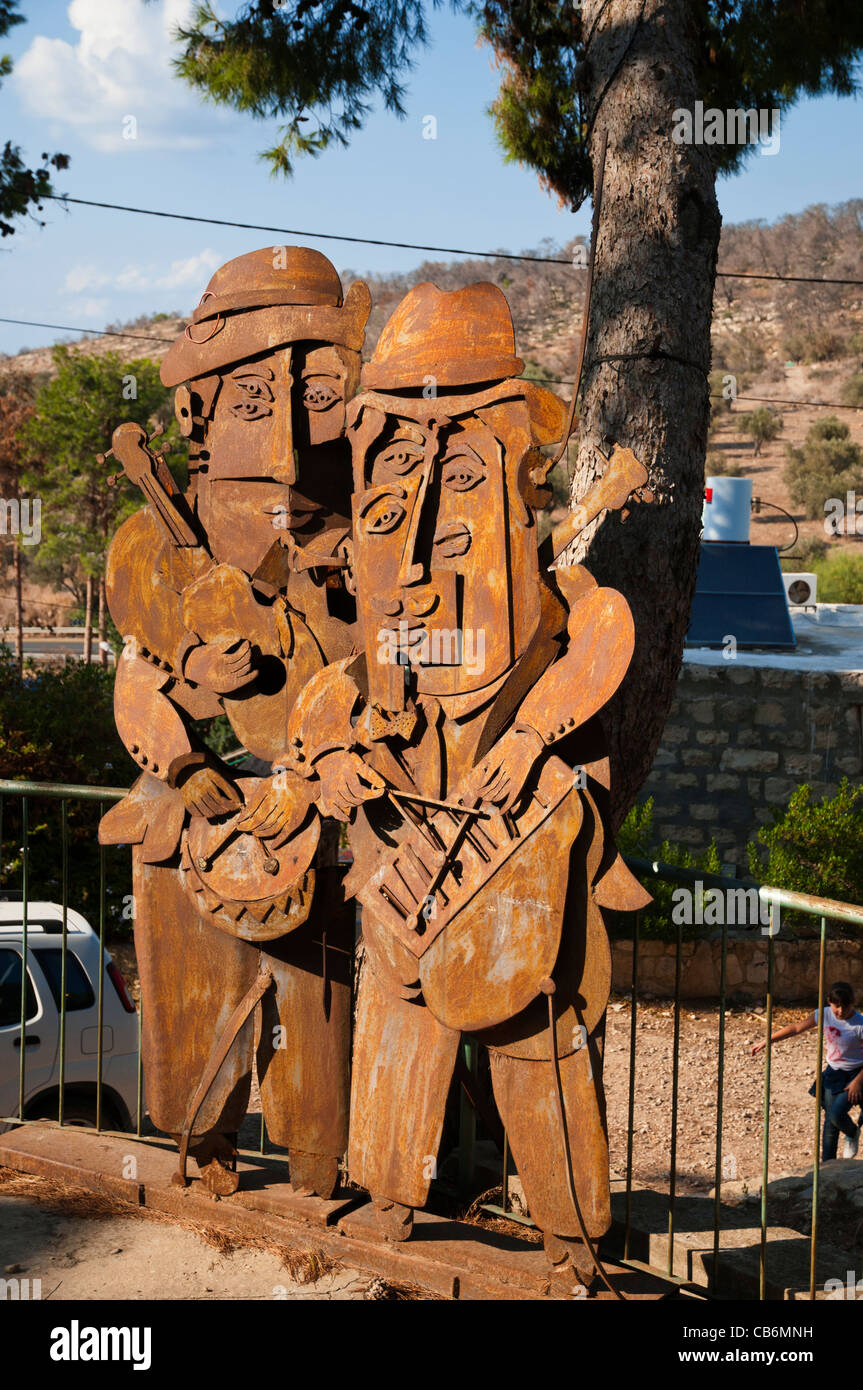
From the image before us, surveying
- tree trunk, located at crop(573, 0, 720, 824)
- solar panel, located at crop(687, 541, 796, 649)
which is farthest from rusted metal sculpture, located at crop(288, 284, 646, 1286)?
solar panel, located at crop(687, 541, 796, 649)

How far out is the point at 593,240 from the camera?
464 centimetres

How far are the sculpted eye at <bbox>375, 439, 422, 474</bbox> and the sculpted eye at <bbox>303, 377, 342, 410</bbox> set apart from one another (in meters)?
0.43

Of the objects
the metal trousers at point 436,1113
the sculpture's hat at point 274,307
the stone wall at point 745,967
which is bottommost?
the stone wall at point 745,967

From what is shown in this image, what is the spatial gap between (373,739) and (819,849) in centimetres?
638

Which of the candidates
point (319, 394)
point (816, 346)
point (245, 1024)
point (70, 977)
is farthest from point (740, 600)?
point (816, 346)

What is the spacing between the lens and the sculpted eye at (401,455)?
3.35m

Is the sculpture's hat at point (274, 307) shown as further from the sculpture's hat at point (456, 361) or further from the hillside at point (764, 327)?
the hillside at point (764, 327)

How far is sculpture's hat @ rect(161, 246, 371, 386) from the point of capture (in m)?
3.74

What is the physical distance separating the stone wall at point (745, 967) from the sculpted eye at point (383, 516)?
6.09m

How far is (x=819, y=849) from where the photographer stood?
8.95 m

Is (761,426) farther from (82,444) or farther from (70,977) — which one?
(70,977)

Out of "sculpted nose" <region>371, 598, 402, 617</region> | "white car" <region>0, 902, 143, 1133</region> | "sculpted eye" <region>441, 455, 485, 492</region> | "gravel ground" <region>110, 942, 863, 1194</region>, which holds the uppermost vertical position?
"sculpted eye" <region>441, 455, 485, 492</region>

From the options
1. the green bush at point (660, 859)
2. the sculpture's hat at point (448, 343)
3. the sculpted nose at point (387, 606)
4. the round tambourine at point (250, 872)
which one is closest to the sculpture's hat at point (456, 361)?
the sculpture's hat at point (448, 343)
